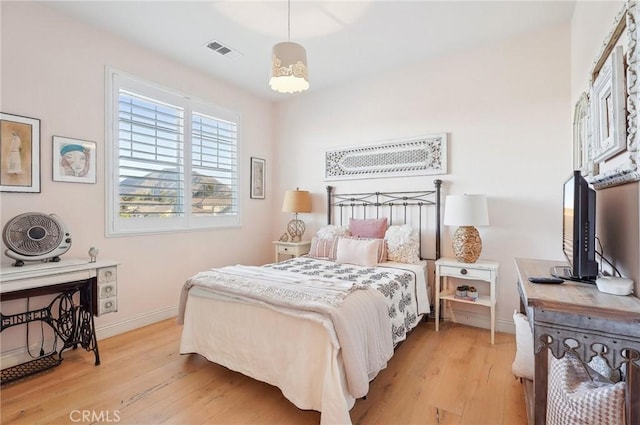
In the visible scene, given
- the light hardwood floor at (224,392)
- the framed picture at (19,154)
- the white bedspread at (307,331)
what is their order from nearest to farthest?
the white bedspread at (307,331)
the light hardwood floor at (224,392)
the framed picture at (19,154)

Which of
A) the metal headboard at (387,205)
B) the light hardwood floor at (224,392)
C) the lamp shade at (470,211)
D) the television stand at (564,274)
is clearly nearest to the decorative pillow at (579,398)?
the television stand at (564,274)

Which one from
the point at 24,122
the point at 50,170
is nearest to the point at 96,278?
the point at 50,170

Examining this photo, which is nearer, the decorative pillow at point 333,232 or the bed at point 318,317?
the bed at point 318,317

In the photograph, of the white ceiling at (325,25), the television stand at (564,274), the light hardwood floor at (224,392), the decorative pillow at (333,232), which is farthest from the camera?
the decorative pillow at (333,232)

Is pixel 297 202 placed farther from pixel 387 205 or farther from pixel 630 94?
pixel 630 94

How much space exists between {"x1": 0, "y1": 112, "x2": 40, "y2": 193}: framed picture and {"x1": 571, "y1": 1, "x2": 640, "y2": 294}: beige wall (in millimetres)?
3606

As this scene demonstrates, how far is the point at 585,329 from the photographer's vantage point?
3.68 ft

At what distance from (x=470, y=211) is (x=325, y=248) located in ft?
4.74

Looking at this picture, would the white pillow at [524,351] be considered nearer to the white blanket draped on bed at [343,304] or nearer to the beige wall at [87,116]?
the white blanket draped on bed at [343,304]

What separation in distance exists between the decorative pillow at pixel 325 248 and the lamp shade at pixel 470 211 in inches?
45.6

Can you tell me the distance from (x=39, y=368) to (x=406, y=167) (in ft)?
11.8

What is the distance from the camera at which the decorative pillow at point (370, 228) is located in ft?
10.6

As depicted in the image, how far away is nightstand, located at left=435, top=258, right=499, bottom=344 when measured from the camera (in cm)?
265

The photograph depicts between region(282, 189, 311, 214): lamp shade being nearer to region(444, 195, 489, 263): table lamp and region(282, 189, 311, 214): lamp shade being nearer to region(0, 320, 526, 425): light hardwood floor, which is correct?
region(444, 195, 489, 263): table lamp
